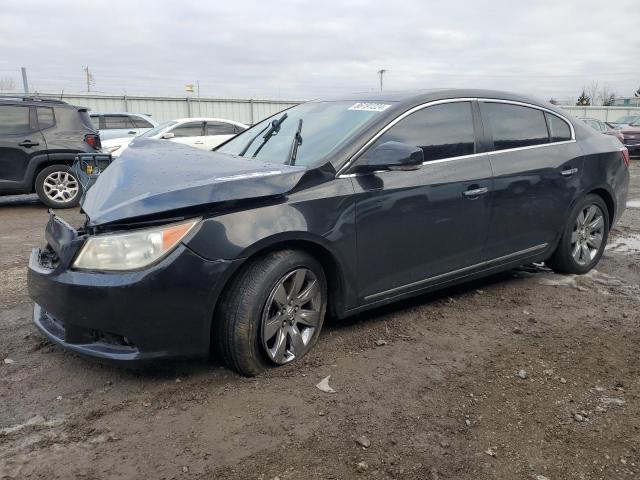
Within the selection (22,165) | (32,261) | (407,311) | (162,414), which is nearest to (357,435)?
(162,414)

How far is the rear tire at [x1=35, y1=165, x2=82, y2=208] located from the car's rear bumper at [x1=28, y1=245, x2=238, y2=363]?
645cm

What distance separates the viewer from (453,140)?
3.84 metres

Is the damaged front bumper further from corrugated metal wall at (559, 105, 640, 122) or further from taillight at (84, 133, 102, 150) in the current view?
corrugated metal wall at (559, 105, 640, 122)

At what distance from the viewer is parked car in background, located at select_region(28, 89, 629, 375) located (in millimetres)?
2688

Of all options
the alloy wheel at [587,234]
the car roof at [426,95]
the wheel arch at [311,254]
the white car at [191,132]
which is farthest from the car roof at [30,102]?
the alloy wheel at [587,234]

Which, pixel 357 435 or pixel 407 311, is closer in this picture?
pixel 357 435

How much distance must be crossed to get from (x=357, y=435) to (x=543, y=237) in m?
2.74

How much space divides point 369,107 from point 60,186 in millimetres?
6782

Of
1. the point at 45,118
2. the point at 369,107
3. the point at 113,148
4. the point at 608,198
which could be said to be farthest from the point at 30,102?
the point at 608,198

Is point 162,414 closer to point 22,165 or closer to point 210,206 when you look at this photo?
point 210,206

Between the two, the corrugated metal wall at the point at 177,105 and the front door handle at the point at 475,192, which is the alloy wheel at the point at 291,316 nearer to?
the front door handle at the point at 475,192

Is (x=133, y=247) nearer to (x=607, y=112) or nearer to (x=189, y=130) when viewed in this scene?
(x=189, y=130)

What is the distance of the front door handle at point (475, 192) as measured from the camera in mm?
3785

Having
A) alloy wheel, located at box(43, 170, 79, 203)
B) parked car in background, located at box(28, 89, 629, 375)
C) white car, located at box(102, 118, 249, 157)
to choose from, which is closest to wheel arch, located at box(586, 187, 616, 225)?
parked car in background, located at box(28, 89, 629, 375)
